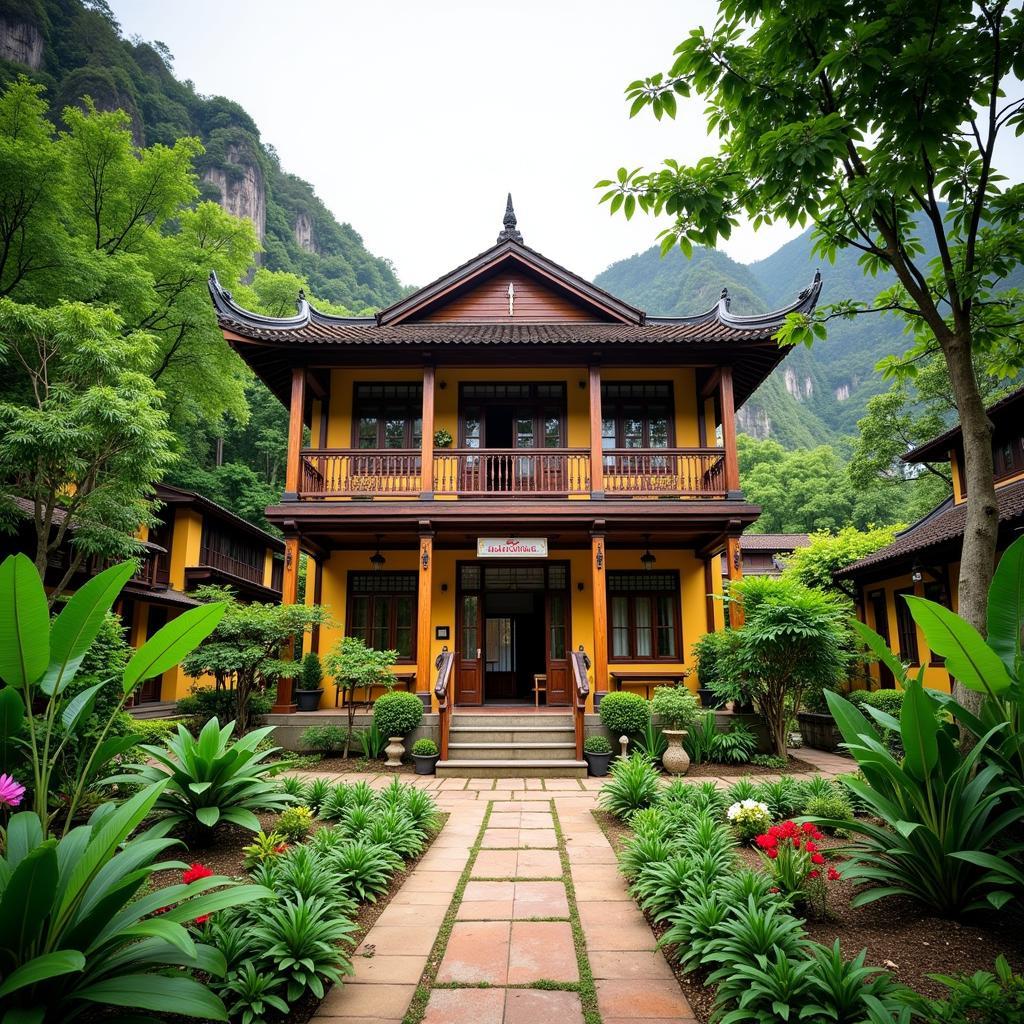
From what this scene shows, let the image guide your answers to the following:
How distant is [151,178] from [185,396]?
241 inches

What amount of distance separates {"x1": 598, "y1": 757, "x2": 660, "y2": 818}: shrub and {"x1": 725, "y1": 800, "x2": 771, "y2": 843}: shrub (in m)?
1.38

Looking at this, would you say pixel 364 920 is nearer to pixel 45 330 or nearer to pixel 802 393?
pixel 45 330

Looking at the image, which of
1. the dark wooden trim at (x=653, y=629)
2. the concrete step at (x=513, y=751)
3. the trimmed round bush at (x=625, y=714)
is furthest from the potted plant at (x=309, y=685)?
the dark wooden trim at (x=653, y=629)

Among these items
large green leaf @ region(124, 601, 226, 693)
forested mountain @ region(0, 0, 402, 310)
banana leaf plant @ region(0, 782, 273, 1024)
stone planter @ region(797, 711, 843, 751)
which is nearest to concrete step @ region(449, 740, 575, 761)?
stone planter @ region(797, 711, 843, 751)

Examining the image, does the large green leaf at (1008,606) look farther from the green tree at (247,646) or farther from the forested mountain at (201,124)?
the forested mountain at (201,124)

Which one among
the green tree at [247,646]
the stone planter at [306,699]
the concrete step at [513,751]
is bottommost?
the concrete step at [513,751]

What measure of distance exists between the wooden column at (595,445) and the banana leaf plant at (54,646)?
8020 mm

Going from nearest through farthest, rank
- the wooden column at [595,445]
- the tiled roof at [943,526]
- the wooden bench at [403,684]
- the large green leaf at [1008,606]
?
the large green leaf at [1008,606] < the tiled roof at [943,526] < the wooden column at [595,445] < the wooden bench at [403,684]

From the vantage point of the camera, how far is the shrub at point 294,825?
15.8ft

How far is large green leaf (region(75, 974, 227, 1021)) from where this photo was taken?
2203mm

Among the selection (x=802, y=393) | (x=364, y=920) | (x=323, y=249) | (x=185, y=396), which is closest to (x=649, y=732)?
(x=364, y=920)

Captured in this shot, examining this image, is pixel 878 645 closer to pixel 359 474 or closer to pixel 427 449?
pixel 427 449

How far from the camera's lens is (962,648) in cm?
327

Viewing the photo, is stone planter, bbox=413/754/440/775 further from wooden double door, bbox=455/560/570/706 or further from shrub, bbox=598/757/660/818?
shrub, bbox=598/757/660/818
